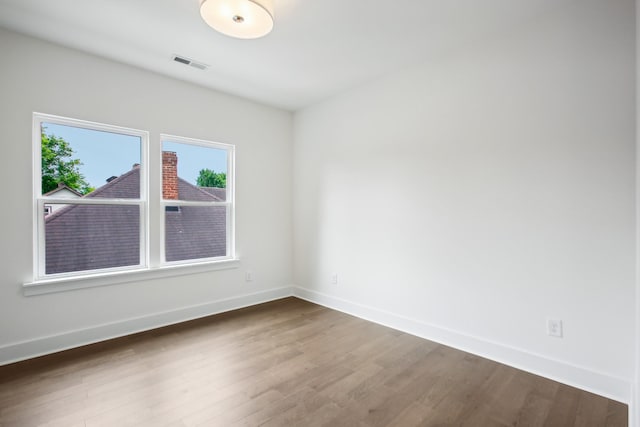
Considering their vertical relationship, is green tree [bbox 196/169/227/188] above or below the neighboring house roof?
above

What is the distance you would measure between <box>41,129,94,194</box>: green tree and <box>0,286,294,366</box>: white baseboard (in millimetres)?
1296

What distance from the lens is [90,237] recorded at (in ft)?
9.68

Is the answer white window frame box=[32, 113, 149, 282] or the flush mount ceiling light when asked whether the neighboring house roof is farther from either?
the flush mount ceiling light

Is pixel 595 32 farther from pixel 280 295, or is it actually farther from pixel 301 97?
pixel 280 295

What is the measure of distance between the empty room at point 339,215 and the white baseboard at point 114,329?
0.02 m

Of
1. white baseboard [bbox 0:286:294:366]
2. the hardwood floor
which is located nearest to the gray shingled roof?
white baseboard [bbox 0:286:294:366]

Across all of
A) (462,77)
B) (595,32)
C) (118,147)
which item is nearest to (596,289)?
(595,32)

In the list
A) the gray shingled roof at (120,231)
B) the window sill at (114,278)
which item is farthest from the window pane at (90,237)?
the window sill at (114,278)

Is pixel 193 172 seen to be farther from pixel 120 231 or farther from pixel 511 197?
pixel 511 197

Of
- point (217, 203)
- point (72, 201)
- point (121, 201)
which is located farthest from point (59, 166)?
point (217, 203)

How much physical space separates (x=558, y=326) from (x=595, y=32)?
208cm

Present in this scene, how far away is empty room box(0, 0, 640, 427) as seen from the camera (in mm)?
2037

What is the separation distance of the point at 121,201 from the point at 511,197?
361 cm

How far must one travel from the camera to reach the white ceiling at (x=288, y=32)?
Answer: 87.9 inches
